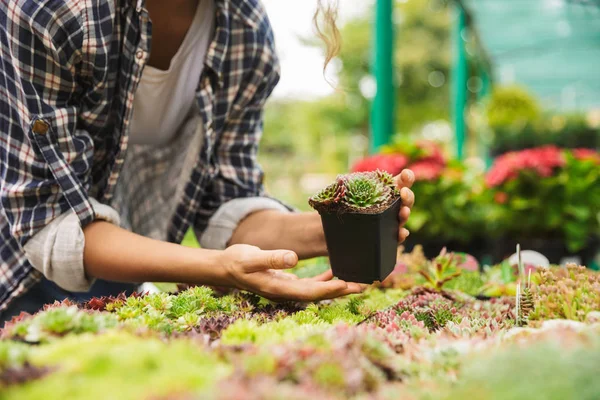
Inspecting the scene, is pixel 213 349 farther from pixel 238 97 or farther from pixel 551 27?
pixel 551 27

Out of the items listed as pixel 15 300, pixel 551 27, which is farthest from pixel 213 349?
pixel 551 27

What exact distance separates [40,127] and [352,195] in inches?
31.5

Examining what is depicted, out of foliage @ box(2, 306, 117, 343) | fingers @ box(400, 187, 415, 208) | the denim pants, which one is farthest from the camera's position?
the denim pants

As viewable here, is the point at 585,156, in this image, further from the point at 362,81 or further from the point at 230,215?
the point at 362,81

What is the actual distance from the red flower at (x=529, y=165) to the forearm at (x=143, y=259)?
2411 millimetres

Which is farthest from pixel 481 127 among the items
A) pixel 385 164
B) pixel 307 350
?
pixel 307 350

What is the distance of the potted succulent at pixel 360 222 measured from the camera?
124cm

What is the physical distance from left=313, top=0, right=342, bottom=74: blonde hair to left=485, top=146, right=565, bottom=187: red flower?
Answer: 2006mm

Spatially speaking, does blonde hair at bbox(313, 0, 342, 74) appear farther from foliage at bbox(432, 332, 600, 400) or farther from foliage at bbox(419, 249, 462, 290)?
foliage at bbox(432, 332, 600, 400)

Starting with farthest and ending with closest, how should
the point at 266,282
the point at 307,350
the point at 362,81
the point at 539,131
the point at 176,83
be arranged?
the point at 362,81 < the point at 539,131 < the point at 176,83 < the point at 266,282 < the point at 307,350

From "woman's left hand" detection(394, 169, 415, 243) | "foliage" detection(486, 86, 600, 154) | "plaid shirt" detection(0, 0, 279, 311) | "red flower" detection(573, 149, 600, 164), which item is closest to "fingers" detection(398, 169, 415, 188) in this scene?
"woman's left hand" detection(394, 169, 415, 243)

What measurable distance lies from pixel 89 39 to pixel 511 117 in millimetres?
5183

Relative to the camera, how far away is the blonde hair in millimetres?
1550

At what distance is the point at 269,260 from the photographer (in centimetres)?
121
